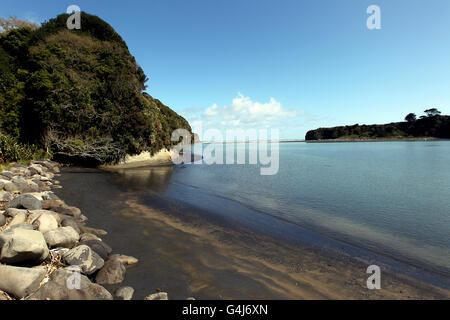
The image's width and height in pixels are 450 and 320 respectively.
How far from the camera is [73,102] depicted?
24.0 m

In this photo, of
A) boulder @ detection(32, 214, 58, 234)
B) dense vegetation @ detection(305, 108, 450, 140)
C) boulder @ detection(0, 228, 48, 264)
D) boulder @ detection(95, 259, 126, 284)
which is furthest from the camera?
dense vegetation @ detection(305, 108, 450, 140)

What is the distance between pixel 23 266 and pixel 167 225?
4772mm

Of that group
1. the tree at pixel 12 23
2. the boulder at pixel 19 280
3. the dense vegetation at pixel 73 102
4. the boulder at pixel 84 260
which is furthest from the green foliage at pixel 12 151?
the tree at pixel 12 23

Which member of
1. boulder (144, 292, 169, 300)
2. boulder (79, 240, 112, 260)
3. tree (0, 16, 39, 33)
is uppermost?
tree (0, 16, 39, 33)

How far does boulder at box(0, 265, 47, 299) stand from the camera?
3771 millimetres

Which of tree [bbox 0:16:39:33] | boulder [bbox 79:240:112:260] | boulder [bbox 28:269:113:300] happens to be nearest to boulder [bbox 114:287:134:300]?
boulder [bbox 28:269:113:300]

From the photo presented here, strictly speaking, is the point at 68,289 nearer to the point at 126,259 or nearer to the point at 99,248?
the point at 126,259

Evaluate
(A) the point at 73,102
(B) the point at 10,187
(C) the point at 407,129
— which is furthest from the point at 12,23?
(C) the point at 407,129

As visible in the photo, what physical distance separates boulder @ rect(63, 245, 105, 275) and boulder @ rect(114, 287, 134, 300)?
102 cm

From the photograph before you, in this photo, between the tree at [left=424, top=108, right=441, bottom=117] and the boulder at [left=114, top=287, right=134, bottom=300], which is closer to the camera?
the boulder at [left=114, top=287, right=134, bottom=300]

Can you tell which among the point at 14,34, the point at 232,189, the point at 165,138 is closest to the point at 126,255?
the point at 232,189

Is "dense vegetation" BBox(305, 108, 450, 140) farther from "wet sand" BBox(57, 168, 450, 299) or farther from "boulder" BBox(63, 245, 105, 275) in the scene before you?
"boulder" BBox(63, 245, 105, 275)
